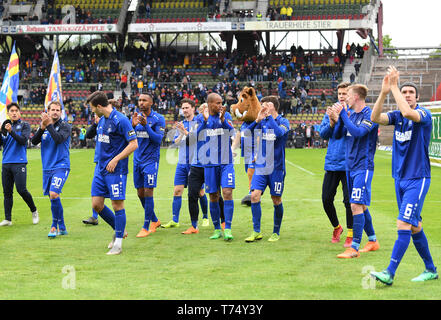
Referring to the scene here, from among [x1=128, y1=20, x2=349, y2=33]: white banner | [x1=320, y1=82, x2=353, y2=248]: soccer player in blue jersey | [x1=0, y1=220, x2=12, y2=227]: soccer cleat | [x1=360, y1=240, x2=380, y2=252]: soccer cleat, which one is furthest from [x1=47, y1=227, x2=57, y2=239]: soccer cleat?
[x1=128, y1=20, x2=349, y2=33]: white banner

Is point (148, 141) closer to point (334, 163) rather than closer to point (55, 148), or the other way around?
point (55, 148)

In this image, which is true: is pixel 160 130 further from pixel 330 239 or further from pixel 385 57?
pixel 385 57

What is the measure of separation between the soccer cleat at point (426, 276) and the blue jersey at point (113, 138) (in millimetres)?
3935

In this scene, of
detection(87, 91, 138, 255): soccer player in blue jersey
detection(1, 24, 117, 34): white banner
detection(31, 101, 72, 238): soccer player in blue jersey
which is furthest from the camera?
detection(1, 24, 117, 34): white banner

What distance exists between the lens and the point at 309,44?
52.8 m

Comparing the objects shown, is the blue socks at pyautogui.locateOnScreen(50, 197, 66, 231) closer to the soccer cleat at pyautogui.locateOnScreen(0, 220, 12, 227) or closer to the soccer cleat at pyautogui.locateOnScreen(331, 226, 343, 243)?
the soccer cleat at pyautogui.locateOnScreen(0, 220, 12, 227)

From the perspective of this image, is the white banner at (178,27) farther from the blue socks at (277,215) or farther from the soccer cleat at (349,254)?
the soccer cleat at (349,254)

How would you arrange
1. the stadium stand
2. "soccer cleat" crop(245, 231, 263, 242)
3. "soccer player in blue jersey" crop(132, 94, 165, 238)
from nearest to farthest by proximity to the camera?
"soccer cleat" crop(245, 231, 263, 242) → "soccer player in blue jersey" crop(132, 94, 165, 238) → the stadium stand

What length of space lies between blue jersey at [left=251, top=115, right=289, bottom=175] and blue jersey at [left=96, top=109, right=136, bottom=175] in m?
1.92

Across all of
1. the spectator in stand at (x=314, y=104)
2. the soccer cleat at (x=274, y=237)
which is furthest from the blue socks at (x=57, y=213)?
the spectator in stand at (x=314, y=104)

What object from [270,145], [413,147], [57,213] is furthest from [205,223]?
[413,147]

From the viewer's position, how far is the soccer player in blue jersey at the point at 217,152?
8.80 m

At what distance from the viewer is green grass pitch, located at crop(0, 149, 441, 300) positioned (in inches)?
225

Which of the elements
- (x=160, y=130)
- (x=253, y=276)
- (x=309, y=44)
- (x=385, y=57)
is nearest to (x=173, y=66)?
(x=309, y=44)
